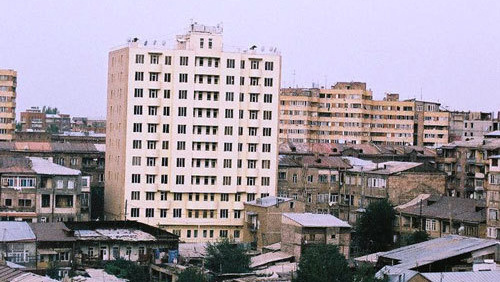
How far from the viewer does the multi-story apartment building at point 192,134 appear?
2660 inches

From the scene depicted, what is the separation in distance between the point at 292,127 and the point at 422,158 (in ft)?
90.9

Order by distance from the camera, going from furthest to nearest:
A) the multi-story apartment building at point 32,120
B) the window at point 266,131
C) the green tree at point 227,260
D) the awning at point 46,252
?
the multi-story apartment building at point 32,120
the window at point 266,131
the awning at point 46,252
the green tree at point 227,260

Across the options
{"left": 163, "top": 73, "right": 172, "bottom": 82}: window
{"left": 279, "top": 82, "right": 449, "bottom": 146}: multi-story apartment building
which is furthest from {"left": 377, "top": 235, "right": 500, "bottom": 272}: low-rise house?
{"left": 279, "top": 82, "right": 449, "bottom": 146}: multi-story apartment building

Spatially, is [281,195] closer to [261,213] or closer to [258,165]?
[258,165]

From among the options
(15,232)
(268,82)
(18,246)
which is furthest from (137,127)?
(18,246)

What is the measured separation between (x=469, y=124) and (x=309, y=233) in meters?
64.6

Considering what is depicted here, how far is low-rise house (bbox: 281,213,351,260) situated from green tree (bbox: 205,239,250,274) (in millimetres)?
4193

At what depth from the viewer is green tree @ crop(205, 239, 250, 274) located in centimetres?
4908

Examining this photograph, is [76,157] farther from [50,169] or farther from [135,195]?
[50,169]

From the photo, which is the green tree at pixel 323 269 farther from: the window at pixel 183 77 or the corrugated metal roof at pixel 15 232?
the window at pixel 183 77

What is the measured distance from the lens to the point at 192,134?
Answer: 6856 cm

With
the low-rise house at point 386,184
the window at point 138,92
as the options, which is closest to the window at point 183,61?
the window at point 138,92

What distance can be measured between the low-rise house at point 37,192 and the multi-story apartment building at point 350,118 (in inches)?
1993

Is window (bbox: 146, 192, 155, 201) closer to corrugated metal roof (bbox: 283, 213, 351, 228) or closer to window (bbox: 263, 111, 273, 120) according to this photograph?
window (bbox: 263, 111, 273, 120)
